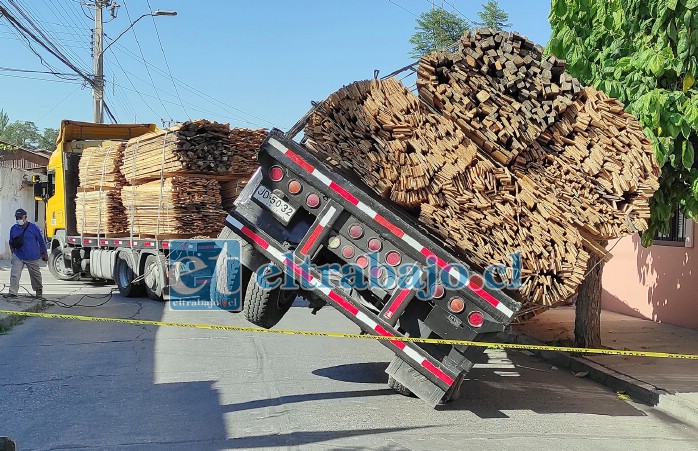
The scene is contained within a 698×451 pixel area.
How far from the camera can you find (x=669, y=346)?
9.89m

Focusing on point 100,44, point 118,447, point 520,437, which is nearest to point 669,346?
point 520,437

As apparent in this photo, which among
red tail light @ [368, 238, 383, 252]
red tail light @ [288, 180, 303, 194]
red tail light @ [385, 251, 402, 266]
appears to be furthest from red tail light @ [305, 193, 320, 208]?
red tail light @ [385, 251, 402, 266]

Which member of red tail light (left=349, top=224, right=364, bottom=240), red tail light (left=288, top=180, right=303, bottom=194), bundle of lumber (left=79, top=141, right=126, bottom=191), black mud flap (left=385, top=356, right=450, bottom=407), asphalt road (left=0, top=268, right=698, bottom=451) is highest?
bundle of lumber (left=79, top=141, right=126, bottom=191)

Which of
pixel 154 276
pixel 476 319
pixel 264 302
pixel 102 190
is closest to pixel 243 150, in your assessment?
pixel 154 276

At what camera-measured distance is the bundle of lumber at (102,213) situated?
15.0 meters

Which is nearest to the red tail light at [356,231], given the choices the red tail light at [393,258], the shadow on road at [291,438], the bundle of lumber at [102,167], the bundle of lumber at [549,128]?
the red tail light at [393,258]

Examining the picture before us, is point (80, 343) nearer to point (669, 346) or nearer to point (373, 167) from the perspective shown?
point (373, 167)

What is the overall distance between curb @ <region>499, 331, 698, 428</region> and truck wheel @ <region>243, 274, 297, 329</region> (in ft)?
7.09

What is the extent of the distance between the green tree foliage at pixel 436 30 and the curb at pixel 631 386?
56.4 feet

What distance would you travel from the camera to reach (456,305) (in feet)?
20.0

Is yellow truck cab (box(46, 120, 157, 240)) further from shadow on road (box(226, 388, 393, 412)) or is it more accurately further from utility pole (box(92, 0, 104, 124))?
shadow on road (box(226, 388, 393, 412))

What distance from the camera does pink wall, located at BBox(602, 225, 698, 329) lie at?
11.4 metres

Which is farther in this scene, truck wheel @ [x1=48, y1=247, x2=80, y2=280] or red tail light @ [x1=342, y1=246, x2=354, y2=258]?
truck wheel @ [x1=48, y1=247, x2=80, y2=280]

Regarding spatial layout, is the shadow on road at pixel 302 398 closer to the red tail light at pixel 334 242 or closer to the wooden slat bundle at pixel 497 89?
the red tail light at pixel 334 242
